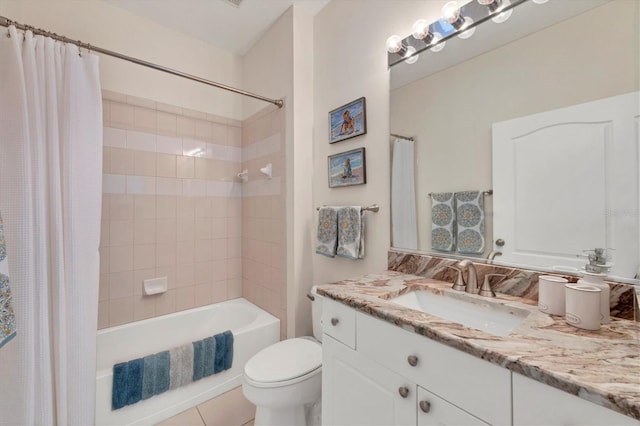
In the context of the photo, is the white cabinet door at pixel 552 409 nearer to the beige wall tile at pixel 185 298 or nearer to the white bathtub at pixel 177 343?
the white bathtub at pixel 177 343

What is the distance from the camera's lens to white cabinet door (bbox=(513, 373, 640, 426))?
48 cm

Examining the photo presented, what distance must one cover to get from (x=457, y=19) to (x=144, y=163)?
7.22 feet

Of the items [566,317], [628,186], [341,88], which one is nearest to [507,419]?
[566,317]

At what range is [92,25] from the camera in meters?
1.83

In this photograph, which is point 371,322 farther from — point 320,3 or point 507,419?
point 320,3

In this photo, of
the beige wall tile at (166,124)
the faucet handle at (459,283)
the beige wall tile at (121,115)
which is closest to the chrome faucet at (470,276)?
the faucet handle at (459,283)

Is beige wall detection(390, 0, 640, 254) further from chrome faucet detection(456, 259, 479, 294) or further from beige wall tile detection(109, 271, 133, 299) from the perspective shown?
beige wall tile detection(109, 271, 133, 299)

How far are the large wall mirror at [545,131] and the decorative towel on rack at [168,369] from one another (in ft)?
4.77

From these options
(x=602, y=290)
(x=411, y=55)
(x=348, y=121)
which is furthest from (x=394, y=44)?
(x=602, y=290)

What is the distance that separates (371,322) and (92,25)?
8.44ft

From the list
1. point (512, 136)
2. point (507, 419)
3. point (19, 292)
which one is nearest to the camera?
point (507, 419)

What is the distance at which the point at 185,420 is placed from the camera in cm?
158

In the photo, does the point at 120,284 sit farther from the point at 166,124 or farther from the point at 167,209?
the point at 166,124

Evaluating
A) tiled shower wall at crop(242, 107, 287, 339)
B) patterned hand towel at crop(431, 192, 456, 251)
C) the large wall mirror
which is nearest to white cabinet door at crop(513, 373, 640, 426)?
the large wall mirror
